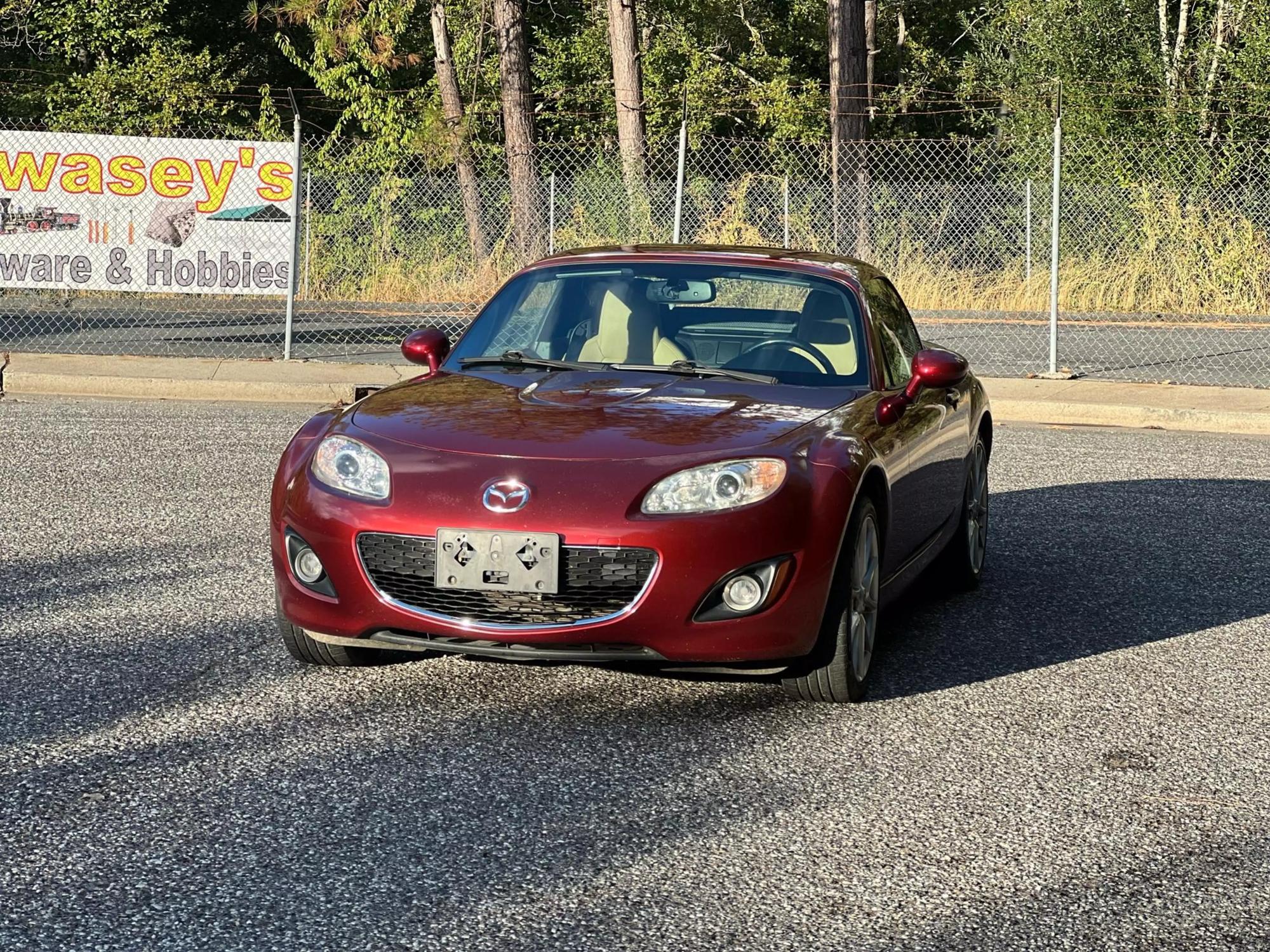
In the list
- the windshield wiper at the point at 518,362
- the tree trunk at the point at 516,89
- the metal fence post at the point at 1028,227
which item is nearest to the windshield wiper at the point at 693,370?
the windshield wiper at the point at 518,362

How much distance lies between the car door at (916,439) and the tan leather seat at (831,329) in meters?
0.11

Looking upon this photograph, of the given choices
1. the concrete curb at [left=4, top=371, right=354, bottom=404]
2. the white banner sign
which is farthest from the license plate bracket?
the white banner sign

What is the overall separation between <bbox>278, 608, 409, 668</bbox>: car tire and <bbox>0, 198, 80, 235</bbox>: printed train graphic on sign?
11064 millimetres

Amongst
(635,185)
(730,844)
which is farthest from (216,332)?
(730,844)

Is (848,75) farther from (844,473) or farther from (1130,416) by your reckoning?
(844,473)

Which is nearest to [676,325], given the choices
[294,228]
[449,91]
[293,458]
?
[293,458]

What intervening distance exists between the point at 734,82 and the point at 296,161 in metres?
28.4

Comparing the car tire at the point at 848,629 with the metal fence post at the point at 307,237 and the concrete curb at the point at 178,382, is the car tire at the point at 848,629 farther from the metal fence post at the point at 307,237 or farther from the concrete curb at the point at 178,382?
the metal fence post at the point at 307,237

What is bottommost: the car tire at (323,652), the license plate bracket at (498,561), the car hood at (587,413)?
the car tire at (323,652)

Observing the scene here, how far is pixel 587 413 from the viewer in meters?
5.94

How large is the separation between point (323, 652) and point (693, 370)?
1.67 m

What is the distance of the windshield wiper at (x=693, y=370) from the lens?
655 centimetres

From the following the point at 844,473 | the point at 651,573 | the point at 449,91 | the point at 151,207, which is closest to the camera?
the point at 651,573

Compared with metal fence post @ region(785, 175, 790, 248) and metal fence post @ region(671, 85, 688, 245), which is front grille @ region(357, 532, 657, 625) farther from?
metal fence post @ region(785, 175, 790, 248)
